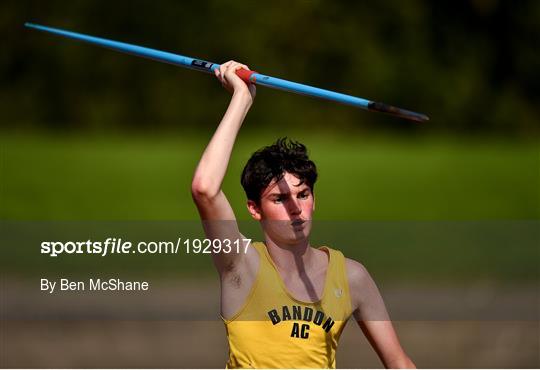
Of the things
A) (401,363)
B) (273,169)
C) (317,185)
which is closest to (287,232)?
(273,169)

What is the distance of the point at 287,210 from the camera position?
4141 millimetres

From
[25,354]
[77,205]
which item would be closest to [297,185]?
[25,354]

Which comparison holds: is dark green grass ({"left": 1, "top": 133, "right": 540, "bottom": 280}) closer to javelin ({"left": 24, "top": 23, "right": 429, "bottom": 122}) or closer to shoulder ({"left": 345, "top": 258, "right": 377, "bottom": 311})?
javelin ({"left": 24, "top": 23, "right": 429, "bottom": 122})

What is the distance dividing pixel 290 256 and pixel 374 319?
417 millimetres

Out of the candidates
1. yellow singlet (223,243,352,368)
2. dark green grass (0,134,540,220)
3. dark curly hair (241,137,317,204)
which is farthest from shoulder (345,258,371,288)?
dark green grass (0,134,540,220)

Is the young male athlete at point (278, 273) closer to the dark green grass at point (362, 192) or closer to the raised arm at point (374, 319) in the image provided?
the raised arm at point (374, 319)

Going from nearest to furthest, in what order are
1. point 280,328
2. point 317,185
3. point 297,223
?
point 280,328, point 297,223, point 317,185

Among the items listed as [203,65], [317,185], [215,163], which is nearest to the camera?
[215,163]

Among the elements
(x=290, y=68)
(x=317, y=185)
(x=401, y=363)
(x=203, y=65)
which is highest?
(x=290, y=68)

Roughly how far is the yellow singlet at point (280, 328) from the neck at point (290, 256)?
0.23ft

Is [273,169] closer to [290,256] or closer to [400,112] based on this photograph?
[290,256]

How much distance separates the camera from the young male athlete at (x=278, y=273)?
3930 millimetres

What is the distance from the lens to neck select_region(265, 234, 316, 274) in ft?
13.7

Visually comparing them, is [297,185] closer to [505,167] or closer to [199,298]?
[199,298]
